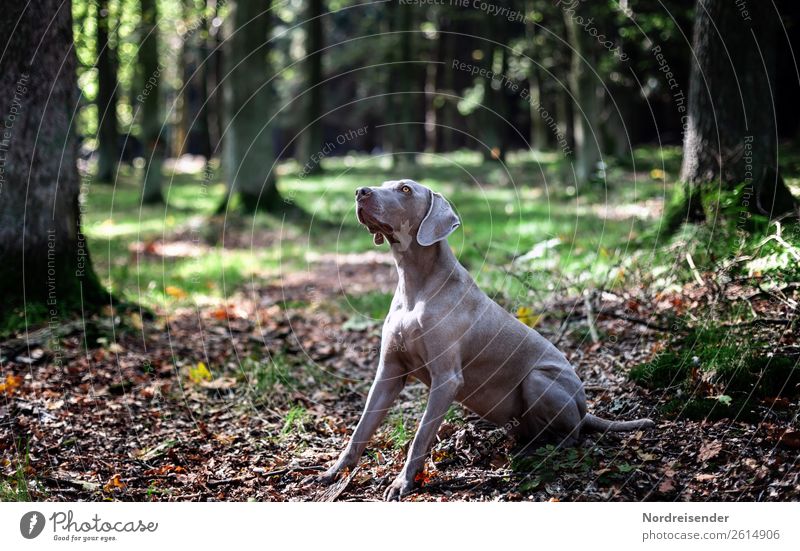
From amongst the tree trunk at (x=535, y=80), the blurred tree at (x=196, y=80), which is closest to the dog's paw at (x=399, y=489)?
the blurred tree at (x=196, y=80)

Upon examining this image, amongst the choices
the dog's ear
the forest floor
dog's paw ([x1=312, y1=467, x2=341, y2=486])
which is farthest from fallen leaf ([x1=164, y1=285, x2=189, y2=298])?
the dog's ear

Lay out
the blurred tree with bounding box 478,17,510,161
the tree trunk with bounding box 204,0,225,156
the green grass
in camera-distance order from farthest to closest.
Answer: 1. the tree trunk with bounding box 204,0,225,156
2. the blurred tree with bounding box 478,17,510,161
3. the green grass

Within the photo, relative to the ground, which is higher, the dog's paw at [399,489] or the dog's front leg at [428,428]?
the dog's front leg at [428,428]

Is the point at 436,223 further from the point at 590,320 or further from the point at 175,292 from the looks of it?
the point at 175,292

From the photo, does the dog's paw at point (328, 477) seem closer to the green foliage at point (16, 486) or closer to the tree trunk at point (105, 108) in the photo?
the green foliage at point (16, 486)

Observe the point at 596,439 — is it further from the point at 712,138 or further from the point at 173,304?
the point at 173,304

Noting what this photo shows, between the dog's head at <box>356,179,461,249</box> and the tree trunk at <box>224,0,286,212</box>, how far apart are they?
41.6 ft

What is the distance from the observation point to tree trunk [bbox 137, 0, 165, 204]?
2028 cm

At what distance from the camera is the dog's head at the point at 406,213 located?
5184 mm

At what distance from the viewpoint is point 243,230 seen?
16609mm

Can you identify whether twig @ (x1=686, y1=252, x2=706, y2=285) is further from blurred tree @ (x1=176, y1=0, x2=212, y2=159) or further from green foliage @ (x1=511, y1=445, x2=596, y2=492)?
blurred tree @ (x1=176, y1=0, x2=212, y2=159)

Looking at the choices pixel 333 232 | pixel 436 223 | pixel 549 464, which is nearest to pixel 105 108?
pixel 333 232
